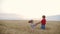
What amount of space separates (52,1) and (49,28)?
29cm

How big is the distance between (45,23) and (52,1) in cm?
25

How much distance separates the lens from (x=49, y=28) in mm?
1424

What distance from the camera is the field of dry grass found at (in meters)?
1.41

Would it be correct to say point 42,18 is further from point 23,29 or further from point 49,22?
point 23,29

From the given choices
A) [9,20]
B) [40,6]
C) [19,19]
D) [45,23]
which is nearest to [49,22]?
[45,23]

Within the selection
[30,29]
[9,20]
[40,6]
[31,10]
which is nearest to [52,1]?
[40,6]

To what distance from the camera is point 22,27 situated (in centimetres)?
144

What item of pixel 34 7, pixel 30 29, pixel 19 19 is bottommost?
pixel 30 29

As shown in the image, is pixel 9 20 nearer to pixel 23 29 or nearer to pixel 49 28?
pixel 23 29

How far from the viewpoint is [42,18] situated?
1.43 meters

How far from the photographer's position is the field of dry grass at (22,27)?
1409 millimetres

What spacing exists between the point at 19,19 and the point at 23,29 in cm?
12

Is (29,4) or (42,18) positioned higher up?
(29,4)

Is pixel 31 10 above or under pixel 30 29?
above
